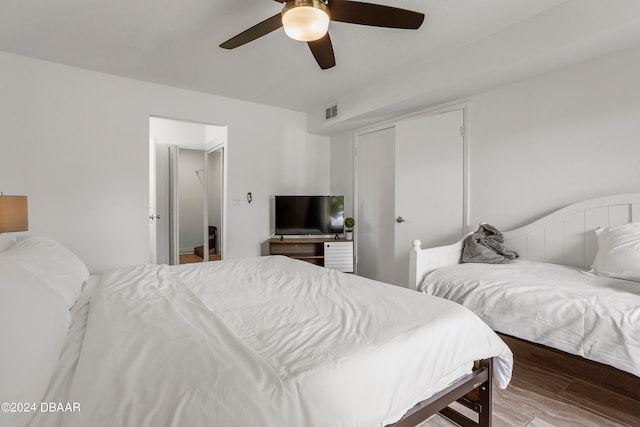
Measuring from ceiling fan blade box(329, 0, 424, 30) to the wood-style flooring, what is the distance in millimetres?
1975

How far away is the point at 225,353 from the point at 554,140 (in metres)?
2.83

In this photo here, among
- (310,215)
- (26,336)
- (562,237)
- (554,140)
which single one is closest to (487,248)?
(562,237)

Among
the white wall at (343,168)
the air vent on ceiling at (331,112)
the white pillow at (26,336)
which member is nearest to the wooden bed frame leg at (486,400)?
the white pillow at (26,336)

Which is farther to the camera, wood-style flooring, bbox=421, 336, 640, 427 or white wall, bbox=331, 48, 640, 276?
white wall, bbox=331, 48, 640, 276

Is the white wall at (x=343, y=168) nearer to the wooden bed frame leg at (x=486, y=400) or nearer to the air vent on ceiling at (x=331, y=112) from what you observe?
the air vent on ceiling at (x=331, y=112)

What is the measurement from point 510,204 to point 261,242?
290cm

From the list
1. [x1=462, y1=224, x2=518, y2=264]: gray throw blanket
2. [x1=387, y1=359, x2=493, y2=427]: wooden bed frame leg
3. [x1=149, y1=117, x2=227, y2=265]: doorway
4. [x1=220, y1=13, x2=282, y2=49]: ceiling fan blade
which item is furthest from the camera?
[x1=149, y1=117, x2=227, y2=265]: doorway

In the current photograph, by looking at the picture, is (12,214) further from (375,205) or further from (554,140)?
(554,140)

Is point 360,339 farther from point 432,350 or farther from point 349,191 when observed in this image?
point 349,191

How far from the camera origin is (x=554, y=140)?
8.04 ft

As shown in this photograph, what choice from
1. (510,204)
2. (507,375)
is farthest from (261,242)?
(507,375)

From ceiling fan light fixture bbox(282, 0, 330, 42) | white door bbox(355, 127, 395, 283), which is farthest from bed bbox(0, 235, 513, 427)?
white door bbox(355, 127, 395, 283)

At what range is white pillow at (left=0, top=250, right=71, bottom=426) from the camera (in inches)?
27.0

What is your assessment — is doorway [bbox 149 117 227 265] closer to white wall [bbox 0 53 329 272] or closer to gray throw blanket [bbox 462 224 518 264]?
white wall [bbox 0 53 329 272]
